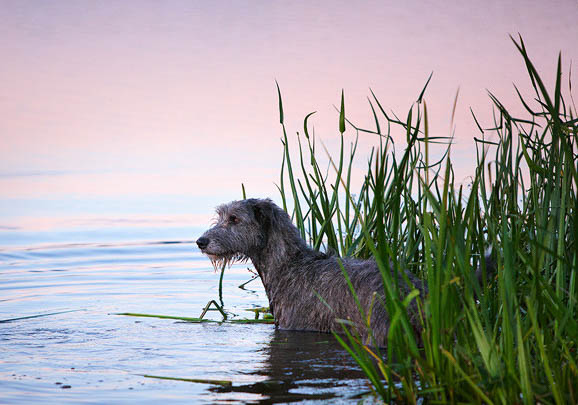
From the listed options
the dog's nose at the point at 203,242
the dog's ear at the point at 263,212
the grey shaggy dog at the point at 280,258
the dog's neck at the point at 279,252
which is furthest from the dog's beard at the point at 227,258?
the dog's ear at the point at 263,212

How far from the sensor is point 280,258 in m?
7.61

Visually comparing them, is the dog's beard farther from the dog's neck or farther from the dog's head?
the dog's neck

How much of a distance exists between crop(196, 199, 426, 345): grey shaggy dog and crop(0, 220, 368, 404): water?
0.22 m

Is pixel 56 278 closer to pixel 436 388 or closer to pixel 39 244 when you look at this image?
pixel 39 244

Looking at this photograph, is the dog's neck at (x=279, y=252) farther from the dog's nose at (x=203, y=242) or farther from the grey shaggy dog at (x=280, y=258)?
the dog's nose at (x=203, y=242)

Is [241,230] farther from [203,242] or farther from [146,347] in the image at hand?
[146,347]

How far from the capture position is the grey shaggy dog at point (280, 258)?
7.21 meters

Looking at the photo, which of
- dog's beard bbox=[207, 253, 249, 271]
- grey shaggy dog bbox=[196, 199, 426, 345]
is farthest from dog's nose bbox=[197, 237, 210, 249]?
dog's beard bbox=[207, 253, 249, 271]

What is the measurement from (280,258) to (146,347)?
1725 millimetres

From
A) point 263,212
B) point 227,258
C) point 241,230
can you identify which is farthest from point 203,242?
point 263,212

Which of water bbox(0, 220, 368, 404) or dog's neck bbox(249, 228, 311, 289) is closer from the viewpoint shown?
water bbox(0, 220, 368, 404)

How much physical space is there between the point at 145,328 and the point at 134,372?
1.80 meters

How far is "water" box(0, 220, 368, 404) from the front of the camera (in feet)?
16.8

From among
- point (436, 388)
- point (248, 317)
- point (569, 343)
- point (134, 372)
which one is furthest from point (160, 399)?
point (248, 317)
